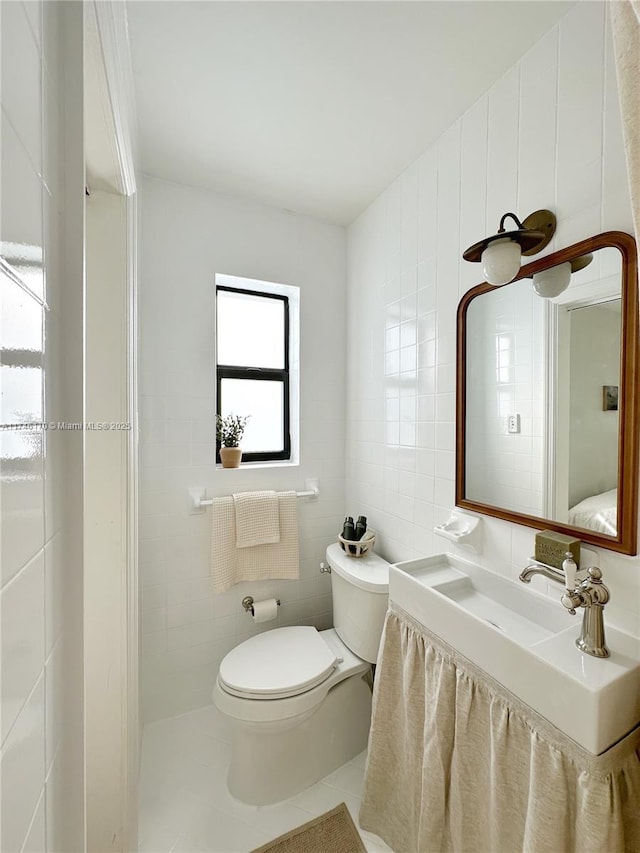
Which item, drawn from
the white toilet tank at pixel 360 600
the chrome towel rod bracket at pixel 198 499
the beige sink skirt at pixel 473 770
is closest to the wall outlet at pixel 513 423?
the beige sink skirt at pixel 473 770

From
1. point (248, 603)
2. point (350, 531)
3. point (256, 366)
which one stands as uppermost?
point (256, 366)

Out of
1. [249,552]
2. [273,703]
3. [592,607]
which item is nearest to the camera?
[592,607]

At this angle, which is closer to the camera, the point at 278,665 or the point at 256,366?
the point at 278,665

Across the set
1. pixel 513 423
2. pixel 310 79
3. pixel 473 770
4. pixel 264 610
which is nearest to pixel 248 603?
pixel 264 610

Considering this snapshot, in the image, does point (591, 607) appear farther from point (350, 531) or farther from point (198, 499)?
point (198, 499)

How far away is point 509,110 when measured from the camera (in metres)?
1.15

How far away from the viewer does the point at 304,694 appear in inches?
53.1

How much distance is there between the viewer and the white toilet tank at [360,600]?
1476 mm

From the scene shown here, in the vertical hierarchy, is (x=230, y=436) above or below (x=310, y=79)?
below

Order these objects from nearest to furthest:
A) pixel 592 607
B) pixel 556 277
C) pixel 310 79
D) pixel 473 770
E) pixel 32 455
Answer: pixel 32 455, pixel 592 607, pixel 473 770, pixel 556 277, pixel 310 79

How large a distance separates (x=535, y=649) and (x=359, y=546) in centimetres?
91

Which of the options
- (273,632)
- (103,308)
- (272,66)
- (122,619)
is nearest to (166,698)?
(273,632)

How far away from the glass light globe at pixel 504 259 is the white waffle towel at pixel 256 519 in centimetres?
133

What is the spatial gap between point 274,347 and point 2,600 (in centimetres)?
188
